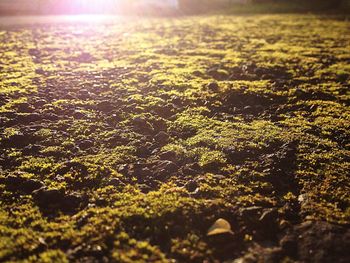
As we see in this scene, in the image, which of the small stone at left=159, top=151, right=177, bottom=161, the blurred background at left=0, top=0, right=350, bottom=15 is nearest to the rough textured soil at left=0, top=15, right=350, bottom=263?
the small stone at left=159, top=151, right=177, bottom=161

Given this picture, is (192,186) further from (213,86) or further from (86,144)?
(213,86)

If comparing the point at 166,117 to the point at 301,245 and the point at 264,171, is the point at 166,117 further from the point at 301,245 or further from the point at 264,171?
the point at 301,245

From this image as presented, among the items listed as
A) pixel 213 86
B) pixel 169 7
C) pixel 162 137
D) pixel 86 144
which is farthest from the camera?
pixel 169 7

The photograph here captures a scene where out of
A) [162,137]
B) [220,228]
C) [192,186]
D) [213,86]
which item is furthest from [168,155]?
[213,86]

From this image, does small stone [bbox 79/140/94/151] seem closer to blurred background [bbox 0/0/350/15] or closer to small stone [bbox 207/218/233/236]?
small stone [bbox 207/218/233/236]

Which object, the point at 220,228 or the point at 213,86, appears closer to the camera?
the point at 220,228

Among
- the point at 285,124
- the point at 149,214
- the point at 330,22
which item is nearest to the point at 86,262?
the point at 149,214
